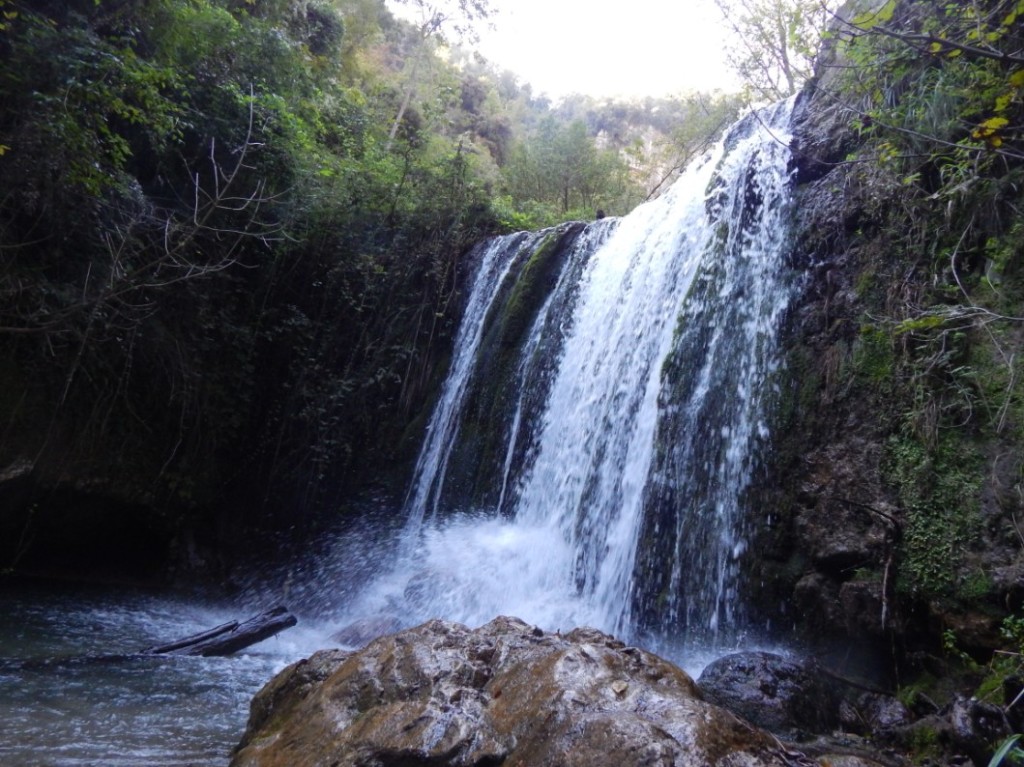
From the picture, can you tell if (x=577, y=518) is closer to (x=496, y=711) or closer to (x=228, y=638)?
(x=228, y=638)

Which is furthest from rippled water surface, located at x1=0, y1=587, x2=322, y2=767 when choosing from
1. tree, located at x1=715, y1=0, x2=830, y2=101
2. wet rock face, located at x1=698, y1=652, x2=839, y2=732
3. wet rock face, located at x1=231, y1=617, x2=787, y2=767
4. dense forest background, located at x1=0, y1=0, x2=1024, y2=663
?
tree, located at x1=715, y1=0, x2=830, y2=101

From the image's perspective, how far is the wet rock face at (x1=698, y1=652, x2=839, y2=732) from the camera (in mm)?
3398

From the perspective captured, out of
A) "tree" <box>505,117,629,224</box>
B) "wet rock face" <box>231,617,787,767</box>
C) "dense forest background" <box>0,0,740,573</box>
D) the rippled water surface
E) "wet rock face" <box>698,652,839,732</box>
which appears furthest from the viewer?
"tree" <box>505,117,629,224</box>

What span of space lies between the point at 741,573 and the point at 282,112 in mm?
7556

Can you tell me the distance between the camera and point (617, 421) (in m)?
6.51

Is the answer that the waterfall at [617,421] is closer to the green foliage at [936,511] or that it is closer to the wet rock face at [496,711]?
the green foliage at [936,511]

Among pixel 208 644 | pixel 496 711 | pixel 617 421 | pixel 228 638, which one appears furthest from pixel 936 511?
pixel 208 644

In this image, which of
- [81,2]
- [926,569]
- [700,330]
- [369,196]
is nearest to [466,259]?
[369,196]

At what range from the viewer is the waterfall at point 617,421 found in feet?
17.5

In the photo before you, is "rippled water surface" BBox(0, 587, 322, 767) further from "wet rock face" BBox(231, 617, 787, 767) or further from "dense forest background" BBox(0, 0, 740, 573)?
"dense forest background" BBox(0, 0, 740, 573)

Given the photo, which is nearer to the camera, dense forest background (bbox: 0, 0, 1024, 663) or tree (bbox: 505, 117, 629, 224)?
dense forest background (bbox: 0, 0, 1024, 663)

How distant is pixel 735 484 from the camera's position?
5.22m

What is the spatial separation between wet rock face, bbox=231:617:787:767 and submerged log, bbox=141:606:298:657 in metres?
2.37

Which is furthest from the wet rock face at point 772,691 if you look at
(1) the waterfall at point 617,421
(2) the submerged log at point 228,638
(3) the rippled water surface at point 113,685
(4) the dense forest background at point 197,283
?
(4) the dense forest background at point 197,283
